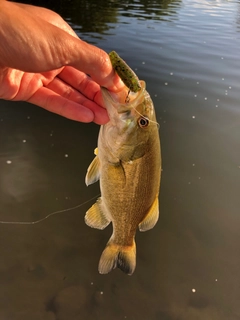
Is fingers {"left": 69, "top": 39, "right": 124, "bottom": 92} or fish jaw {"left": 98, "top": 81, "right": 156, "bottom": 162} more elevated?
fingers {"left": 69, "top": 39, "right": 124, "bottom": 92}

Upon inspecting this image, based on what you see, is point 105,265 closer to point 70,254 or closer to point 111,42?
point 70,254

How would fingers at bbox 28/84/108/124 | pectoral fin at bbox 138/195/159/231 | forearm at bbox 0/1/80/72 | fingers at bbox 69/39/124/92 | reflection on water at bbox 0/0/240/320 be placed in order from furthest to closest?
reflection on water at bbox 0/0/240/320, pectoral fin at bbox 138/195/159/231, fingers at bbox 28/84/108/124, fingers at bbox 69/39/124/92, forearm at bbox 0/1/80/72

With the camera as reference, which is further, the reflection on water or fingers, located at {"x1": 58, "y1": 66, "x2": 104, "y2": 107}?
the reflection on water

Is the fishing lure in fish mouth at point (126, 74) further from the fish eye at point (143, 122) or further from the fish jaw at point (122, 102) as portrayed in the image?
the fish eye at point (143, 122)

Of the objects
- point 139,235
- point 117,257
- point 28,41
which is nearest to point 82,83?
point 28,41

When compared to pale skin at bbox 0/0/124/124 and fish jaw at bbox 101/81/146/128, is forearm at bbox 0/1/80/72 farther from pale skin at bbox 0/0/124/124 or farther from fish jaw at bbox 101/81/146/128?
fish jaw at bbox 101/81/146/128

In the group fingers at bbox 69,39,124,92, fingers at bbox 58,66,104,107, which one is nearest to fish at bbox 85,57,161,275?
fingers at bbox 69,39,124,92

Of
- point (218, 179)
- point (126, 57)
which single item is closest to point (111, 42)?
point (126, 57)

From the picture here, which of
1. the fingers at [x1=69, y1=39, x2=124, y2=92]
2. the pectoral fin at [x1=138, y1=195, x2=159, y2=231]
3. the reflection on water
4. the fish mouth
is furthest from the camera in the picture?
the reflection on water

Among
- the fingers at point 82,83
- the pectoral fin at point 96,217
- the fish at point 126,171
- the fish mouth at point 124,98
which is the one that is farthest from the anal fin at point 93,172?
the fish mouth at point 124,98
